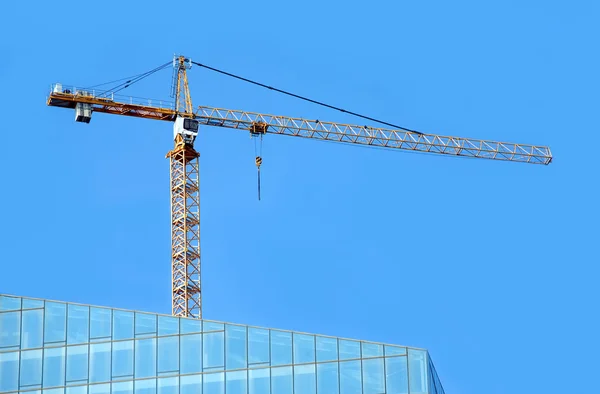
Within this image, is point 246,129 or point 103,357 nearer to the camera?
point 103,357

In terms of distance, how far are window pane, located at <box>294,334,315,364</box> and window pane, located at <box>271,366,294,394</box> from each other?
765mm

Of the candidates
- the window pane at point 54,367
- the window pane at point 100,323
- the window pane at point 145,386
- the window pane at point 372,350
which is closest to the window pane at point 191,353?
the window pane at point 145,386

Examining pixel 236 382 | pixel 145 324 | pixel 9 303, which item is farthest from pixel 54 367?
pixel 236 382

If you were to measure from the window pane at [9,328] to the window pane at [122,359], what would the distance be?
5509 mm

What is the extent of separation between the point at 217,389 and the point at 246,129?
278ft

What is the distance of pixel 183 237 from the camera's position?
15838cm

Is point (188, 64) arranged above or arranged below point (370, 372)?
above

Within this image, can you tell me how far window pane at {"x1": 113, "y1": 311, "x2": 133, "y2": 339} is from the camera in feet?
293

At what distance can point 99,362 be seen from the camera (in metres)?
88.8

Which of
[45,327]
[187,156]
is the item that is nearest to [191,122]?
[187,156]

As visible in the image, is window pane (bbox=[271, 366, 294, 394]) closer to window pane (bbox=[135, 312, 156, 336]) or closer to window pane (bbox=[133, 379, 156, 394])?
window pane (bbox=[133, 379, 156, 394])

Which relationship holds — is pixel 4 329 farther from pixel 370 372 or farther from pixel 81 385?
→ pixel 370 372

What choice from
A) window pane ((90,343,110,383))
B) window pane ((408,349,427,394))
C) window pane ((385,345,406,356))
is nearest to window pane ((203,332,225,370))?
window pane ((90,343,110,383))

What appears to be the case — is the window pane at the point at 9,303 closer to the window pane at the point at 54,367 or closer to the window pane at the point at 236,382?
the window pane at the point at 54,367
